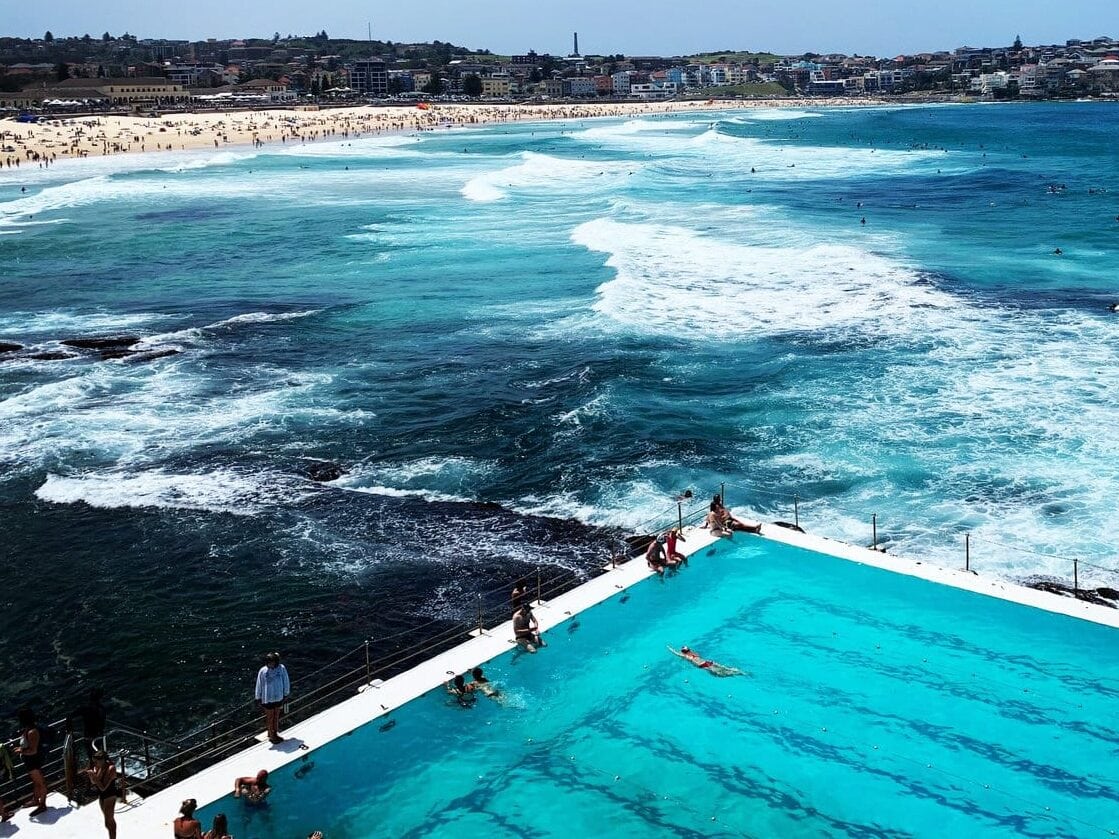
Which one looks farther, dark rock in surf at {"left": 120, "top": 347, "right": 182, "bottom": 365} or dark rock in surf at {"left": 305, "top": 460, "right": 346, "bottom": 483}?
dark rock in surf at {"left": 120, "top": 347, "right": 182, "bottom": 365}

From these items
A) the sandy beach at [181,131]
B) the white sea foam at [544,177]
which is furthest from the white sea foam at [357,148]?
the white sea foam at [544,177]

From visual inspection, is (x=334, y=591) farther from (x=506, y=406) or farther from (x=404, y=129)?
(x=404, y=129)

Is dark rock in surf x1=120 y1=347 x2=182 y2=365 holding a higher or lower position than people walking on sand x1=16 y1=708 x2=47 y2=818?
higher

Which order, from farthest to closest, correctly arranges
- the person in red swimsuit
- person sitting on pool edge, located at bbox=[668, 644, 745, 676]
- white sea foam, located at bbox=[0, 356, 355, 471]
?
white sea foam, located at bbox=[0, 356, 355, 471], the person in red swimsuit, person sitting on pool edge, located at bbox=[668, 644, 745, 676]

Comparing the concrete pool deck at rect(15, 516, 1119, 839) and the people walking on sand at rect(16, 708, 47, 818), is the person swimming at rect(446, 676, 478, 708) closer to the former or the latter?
the concrete pool deck at rect(15, 516, 1119, 839)

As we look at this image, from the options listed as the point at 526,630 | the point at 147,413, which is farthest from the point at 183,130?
Result: the point at 526,630

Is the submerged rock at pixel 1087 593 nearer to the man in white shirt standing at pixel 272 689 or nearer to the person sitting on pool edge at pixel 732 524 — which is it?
the person sitting on pool edge at pixel 732 524

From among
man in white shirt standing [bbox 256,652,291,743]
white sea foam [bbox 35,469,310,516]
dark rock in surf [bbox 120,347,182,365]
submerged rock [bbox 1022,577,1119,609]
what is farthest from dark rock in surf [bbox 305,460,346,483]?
submerged rock [bbox 1022,577,1119,609]

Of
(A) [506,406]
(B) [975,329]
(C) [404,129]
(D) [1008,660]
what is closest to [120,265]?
(A) [506,406]
